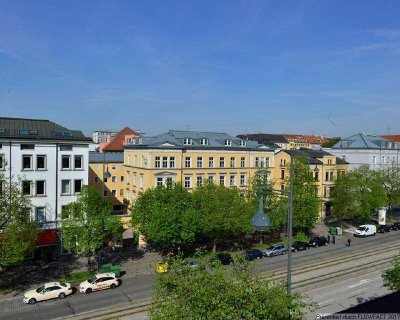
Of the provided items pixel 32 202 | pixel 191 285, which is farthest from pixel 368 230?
pixel 191 285

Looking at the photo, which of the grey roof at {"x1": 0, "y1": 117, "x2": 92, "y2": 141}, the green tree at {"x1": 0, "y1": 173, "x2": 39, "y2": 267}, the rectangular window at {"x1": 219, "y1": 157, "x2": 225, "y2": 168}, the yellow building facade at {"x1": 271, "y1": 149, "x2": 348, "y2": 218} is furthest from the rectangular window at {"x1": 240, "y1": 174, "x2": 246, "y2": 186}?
the green tree at {"x1": 0, "y1": 173, "x2": 39, "y2": 267}

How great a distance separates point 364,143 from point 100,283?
214 feet

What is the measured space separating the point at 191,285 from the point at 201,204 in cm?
3161

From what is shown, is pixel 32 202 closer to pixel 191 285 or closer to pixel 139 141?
pixel 139 141

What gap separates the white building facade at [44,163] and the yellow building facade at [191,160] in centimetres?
1150

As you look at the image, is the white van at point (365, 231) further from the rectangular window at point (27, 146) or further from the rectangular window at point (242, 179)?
the rectangular window at point (27, 146)

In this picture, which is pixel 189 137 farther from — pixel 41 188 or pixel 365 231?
pixel 365 231

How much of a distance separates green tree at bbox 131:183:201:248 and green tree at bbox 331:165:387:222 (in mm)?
28788

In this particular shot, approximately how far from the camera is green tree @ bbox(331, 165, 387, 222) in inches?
2499

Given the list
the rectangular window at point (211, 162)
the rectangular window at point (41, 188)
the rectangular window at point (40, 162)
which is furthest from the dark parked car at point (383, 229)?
the rectangular window at point (40, 162)

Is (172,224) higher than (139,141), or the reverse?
(139,141)

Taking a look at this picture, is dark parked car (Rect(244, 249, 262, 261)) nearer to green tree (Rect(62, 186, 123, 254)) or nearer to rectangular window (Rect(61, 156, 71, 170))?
green tree (Rect(62, 186, 123, 254))

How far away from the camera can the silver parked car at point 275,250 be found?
48.0 m

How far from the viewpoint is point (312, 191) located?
57281mm
